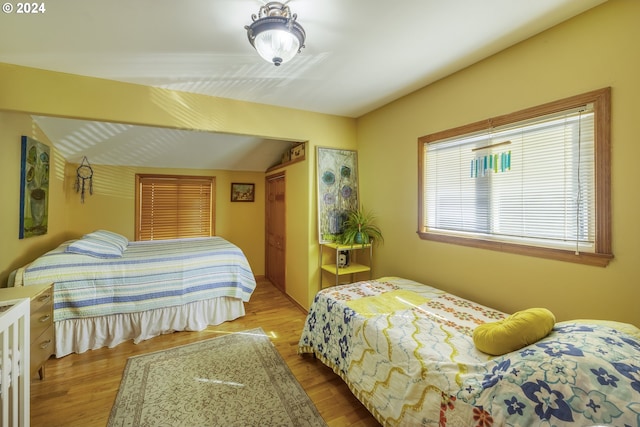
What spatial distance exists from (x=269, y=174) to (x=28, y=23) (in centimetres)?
329

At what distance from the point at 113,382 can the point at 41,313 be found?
0.76 m

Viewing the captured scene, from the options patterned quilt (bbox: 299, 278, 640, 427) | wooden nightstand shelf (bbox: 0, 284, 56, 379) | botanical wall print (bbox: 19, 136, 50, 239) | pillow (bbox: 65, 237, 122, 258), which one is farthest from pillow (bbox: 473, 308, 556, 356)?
botanical wall print (bbox: 19, 136, 50, 239)

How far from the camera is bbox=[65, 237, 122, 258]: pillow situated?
2508mm

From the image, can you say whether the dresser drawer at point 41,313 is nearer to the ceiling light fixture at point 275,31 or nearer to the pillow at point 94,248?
the pillow at point 94,248

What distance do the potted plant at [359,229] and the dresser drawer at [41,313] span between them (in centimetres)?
267

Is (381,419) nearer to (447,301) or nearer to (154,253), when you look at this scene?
(447,301)

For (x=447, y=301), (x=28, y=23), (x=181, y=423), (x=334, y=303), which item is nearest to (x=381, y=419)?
(x=334, y=303)

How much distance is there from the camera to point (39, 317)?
74.6 inches

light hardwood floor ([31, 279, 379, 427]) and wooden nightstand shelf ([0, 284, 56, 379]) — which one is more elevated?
Result: wooden nightstand shelf ([0, 284, 56, 379])

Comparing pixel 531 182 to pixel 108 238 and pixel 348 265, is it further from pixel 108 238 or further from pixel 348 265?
pixel 108 238

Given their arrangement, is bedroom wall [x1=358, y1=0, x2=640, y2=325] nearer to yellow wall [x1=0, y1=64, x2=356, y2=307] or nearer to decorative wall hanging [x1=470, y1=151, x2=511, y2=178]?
decorative wall hanging [x1=470, y1=151, x2=511, y2=178]

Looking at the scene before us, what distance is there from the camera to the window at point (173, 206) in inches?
167

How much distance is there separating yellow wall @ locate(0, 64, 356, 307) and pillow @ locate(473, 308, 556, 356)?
2125mm

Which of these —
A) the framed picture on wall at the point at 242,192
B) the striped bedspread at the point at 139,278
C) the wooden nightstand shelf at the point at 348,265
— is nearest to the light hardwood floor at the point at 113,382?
the striped bedspread at the point at 139,278
